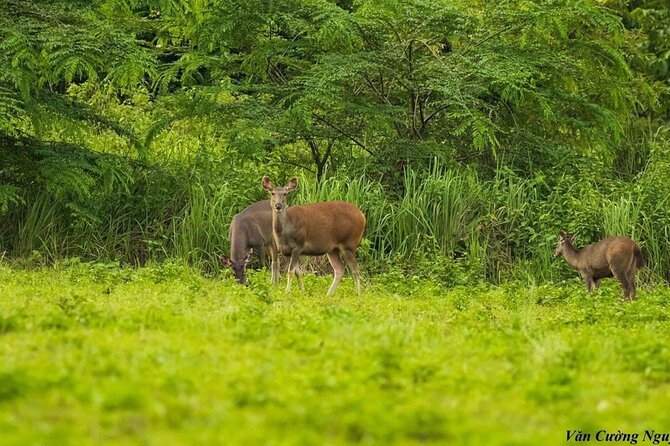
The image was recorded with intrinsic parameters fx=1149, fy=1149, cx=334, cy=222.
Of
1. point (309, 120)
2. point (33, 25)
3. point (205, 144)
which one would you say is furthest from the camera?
point (205, 144)

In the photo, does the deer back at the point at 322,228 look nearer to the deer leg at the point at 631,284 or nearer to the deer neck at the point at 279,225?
the deer neck at the point at 279,225

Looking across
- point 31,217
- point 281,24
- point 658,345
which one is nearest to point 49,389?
point 658,345

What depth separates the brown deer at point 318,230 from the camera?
13.9 m

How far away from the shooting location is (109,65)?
14.7 m

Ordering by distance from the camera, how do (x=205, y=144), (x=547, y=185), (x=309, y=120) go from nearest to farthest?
(x=309, y=120) < (x=547, y=185) < (x=205, y=144)

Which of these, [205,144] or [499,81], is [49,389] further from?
[205,144]

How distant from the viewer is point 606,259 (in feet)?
47.4

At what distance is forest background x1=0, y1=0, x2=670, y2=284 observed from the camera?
15.8 m

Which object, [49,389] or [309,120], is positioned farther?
[309,120]

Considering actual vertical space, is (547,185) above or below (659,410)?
below

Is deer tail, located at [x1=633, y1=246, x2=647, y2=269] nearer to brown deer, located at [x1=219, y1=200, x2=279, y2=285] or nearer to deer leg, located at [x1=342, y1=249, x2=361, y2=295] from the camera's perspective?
deer leg, located at [x1=342, y1=249, x2=361, y2=295]

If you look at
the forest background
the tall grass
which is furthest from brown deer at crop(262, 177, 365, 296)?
the tall grass

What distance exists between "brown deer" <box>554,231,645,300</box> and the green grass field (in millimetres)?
3351

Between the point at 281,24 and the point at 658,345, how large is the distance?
423 inches
